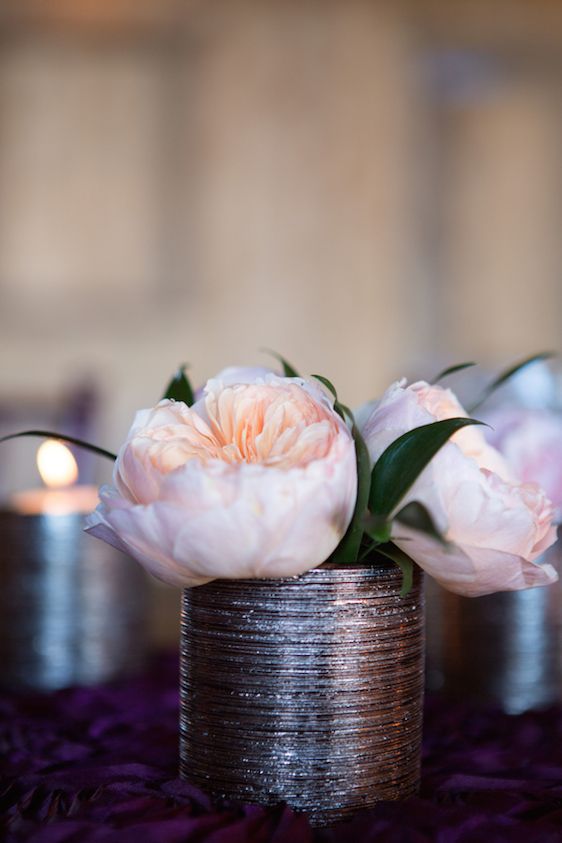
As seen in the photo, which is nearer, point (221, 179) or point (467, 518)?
point (467, 518)

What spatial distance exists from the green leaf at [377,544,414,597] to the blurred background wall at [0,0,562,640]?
7.94ft

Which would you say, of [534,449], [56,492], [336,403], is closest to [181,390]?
[336,403]

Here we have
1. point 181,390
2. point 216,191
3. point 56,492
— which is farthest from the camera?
point 216,191

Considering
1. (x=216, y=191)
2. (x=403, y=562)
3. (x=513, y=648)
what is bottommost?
(x=513, y=648)

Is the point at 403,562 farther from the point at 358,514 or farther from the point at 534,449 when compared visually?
the point at 534,449

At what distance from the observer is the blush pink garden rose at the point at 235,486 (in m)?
0.37

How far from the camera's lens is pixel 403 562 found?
0.42 metres

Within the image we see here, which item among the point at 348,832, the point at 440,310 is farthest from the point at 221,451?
the point at 440,310

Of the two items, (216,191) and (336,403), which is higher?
(216,191)

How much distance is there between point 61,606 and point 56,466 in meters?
0.17

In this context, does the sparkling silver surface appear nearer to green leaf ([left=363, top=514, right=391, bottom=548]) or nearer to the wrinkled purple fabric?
the wrinkled purple fabric

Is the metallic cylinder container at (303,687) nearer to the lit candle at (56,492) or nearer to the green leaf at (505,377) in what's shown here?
the green leaf at (505,377)

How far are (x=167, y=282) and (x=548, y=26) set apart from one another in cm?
143

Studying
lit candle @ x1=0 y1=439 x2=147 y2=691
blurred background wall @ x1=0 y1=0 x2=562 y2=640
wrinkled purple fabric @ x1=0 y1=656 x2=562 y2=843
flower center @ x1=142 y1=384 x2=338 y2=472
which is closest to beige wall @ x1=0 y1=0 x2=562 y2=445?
blurred background wall @ x1=0 y1=0 x2=562 y2=640
